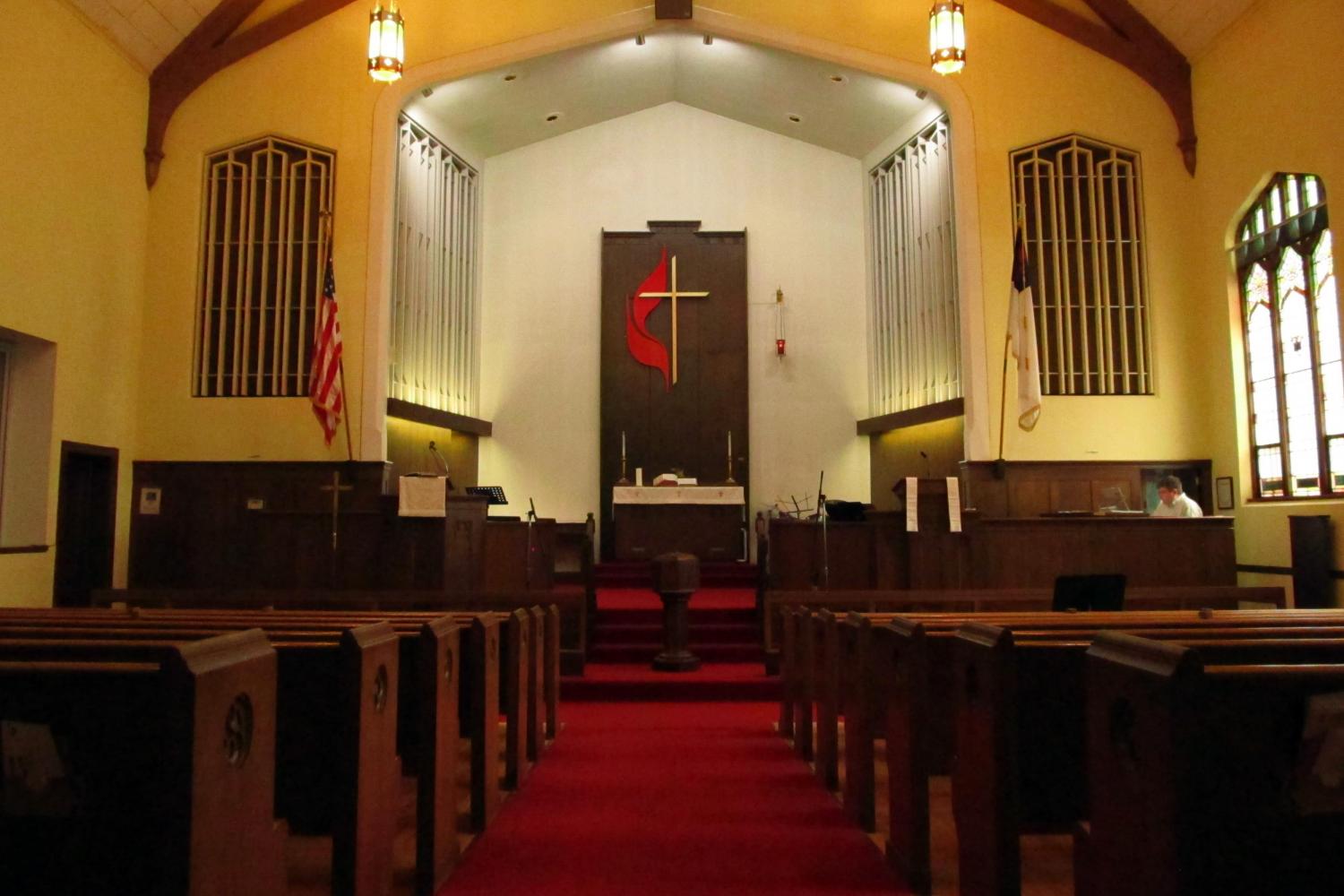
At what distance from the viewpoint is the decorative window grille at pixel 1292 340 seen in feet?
24.9

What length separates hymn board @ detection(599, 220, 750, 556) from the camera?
462 inches

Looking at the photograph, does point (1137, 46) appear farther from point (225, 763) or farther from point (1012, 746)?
point (225, 763)

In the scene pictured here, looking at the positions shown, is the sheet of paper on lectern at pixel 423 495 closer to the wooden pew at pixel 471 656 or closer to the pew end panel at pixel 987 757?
the wooden pew at pixel 471 656

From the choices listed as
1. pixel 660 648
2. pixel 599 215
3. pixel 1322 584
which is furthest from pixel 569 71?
pixel 1322 584

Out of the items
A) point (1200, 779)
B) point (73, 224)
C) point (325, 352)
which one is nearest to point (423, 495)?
point (325, 352)

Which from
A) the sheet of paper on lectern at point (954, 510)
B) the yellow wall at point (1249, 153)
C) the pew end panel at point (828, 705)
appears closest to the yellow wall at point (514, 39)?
the yellow wall at point (1249, 153)

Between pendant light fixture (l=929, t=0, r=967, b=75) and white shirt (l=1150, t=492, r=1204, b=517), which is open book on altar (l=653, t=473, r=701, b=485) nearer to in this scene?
white shirt (l=1150, t=492, r=1204, b=517)

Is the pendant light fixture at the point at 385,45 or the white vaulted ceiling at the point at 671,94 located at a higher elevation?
the white vaulted ceiling at the point at 671,94

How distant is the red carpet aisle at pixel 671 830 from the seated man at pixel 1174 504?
15.7 ft

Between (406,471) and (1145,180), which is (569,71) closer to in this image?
(406,471)

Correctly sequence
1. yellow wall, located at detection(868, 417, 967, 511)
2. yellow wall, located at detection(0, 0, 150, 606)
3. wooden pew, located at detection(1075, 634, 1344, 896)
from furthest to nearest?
yellow wall, located at detection(868, 417, 967, 511) < yellow wall, located at detection(0, 0, 150, 606) < wooden pew, located at detection(1075, 634, 1344, 896)

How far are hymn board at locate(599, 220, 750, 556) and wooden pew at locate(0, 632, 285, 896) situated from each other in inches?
399

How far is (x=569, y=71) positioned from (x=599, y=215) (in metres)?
2.11

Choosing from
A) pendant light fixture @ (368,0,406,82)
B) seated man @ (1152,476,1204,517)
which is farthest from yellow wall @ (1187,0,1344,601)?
pendant light fixture @ (368,0,406,82)
